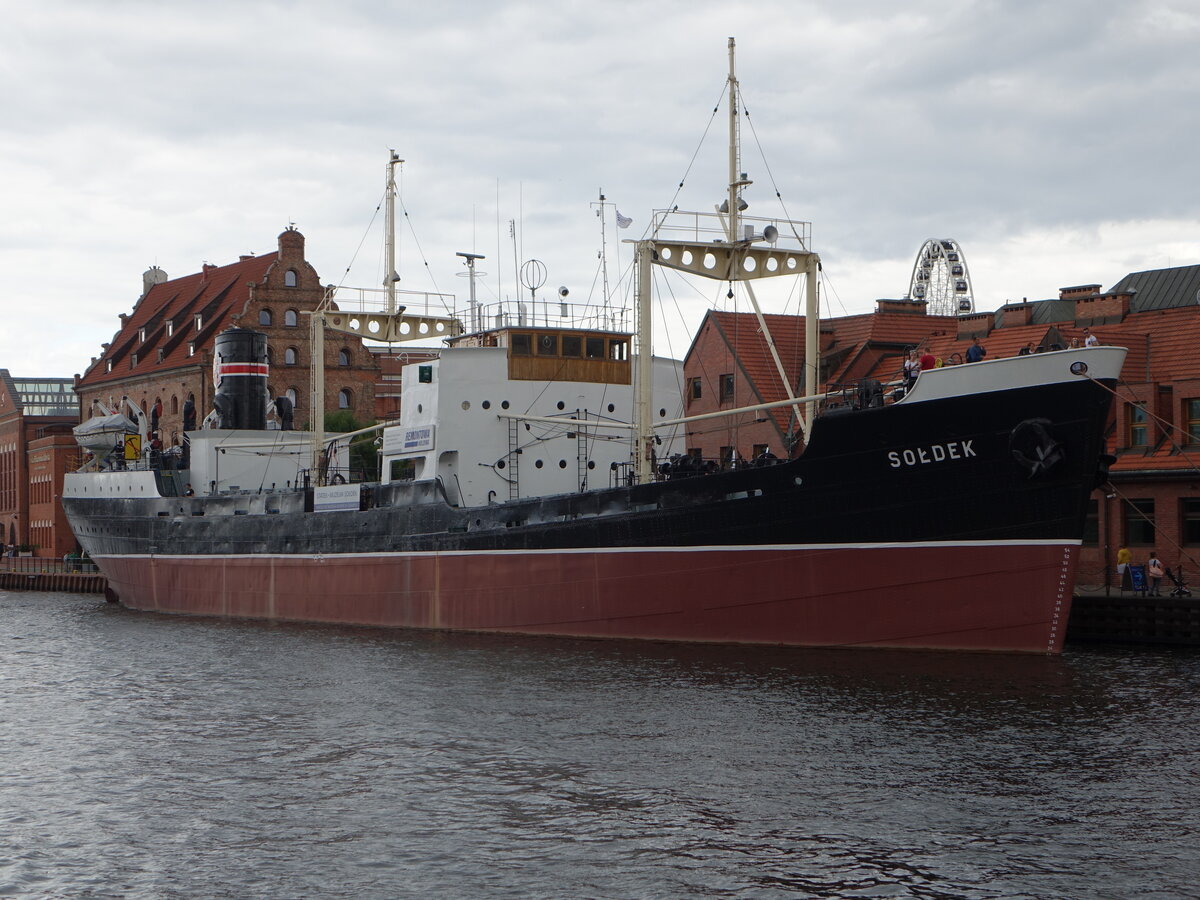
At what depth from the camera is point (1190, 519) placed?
110ft

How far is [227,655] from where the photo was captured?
2839 centimetres

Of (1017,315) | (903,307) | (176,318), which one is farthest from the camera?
(176,318)

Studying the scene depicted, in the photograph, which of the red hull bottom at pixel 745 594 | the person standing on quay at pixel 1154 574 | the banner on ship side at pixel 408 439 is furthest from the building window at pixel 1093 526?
the banner on ship side at pixel 408 439

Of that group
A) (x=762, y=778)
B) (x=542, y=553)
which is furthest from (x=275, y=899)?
(x=542, y=553)

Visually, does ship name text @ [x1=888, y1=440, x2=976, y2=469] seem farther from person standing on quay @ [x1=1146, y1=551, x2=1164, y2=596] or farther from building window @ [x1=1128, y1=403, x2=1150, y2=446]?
building window @ [x1=1128, y1=403, x2=1150, y2=446]

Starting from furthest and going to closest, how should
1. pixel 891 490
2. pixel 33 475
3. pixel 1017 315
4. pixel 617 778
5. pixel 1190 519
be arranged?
1. pixel 33 475
2. pixel 1017 315
3. pixel 1190 519
4. pixel 891 490
5. pixel 617 778

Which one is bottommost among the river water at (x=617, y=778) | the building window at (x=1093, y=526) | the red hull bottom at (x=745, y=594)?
the river water at (x=617, y=778)

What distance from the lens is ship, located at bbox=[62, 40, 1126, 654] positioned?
2261 cm

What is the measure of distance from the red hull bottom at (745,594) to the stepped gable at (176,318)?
3747 cm

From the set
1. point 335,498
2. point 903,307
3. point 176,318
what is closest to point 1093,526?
Answer: point 903,307

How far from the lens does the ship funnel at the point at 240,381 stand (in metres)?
43.0

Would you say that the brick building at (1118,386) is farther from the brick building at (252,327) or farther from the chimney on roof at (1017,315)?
the brick building at (252,327)

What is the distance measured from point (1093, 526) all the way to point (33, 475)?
62025mm

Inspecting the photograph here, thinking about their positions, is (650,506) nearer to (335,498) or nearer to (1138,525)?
(335,498)
